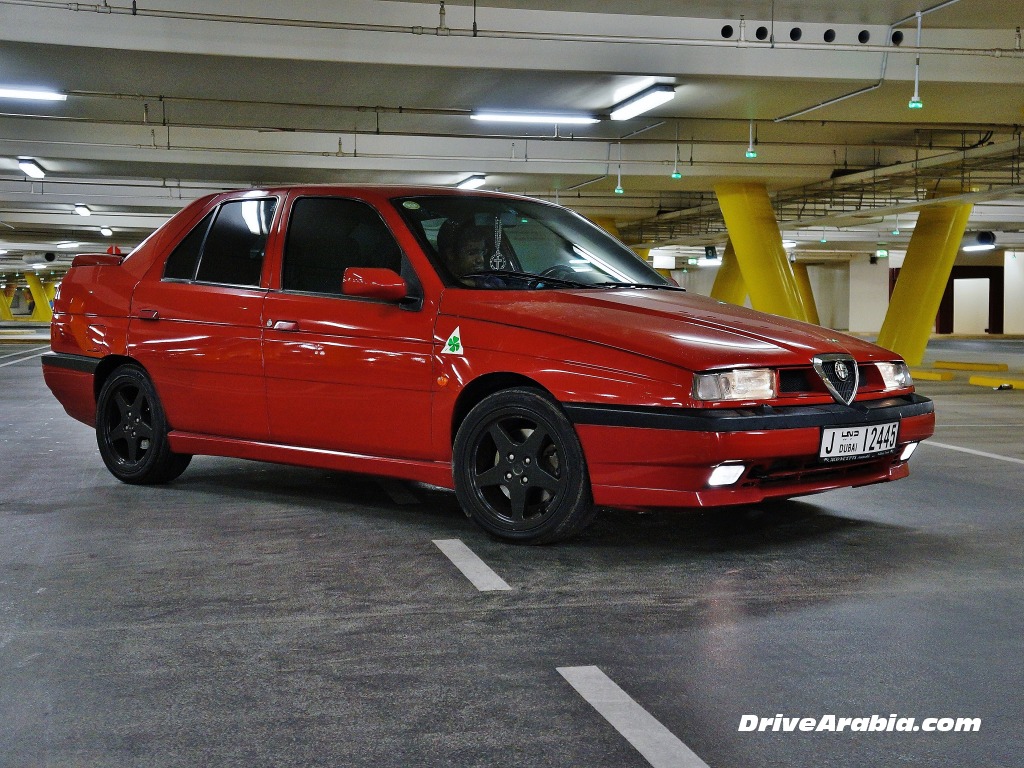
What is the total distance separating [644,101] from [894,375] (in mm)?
11100

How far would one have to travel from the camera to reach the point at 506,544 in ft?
15.8

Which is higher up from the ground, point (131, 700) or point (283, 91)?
point (283, 91)

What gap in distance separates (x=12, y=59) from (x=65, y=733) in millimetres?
13261

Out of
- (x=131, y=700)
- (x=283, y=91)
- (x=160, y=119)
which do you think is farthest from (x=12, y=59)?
(x=131, y=700)

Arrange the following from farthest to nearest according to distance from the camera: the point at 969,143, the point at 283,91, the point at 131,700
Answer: the point at 969,143, the point at 283,91, the point at 131,700

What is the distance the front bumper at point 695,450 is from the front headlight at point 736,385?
0.06 meters

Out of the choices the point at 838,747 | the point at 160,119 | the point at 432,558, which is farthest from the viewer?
the point at 160,119

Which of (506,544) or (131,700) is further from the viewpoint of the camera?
(506,544)

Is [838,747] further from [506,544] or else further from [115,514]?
[115,514]

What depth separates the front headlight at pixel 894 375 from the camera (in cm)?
504

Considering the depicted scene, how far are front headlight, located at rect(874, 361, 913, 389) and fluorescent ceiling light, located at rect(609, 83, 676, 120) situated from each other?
409 inches

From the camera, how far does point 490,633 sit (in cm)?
351

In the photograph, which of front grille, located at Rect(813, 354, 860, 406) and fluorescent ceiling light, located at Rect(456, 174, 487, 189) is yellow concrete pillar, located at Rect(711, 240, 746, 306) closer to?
fluorescent ceiling light, located at Rect(456, 174, 487, 189)

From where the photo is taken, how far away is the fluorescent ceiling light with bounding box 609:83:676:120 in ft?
A: 49.2
